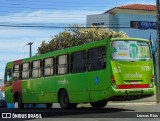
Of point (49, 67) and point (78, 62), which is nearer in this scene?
point (78, 62)

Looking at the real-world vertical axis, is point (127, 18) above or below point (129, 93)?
above

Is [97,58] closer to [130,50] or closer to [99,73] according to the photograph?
[99,73]

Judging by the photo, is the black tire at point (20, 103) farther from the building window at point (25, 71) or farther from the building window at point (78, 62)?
the building window at point (78, 62)

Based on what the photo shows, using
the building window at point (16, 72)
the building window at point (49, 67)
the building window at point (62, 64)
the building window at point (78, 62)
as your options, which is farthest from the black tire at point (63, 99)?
the building window at point (16, 72)

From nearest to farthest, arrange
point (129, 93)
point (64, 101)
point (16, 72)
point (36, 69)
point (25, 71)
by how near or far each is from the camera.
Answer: point (129, 93)
point (64, 101)
point (36, 69)
point (25, 71)
point (16, 72)

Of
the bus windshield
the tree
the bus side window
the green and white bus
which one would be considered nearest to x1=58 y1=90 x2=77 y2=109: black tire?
the green and white bus

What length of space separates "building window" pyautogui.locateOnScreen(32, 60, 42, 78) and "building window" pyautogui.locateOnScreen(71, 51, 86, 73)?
374 cm

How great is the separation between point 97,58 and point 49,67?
466cm

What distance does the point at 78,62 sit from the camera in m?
21.6

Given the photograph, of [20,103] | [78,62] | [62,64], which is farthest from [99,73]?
[20,103]

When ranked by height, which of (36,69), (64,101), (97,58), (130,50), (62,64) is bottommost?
(64,101)

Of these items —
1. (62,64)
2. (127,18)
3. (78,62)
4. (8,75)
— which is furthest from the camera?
(127,18)

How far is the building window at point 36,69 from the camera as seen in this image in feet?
Answer: 83.1

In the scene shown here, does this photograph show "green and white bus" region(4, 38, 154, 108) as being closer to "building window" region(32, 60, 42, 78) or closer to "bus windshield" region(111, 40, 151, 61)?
"bus windshield" region(111, 40, 151, 61)
